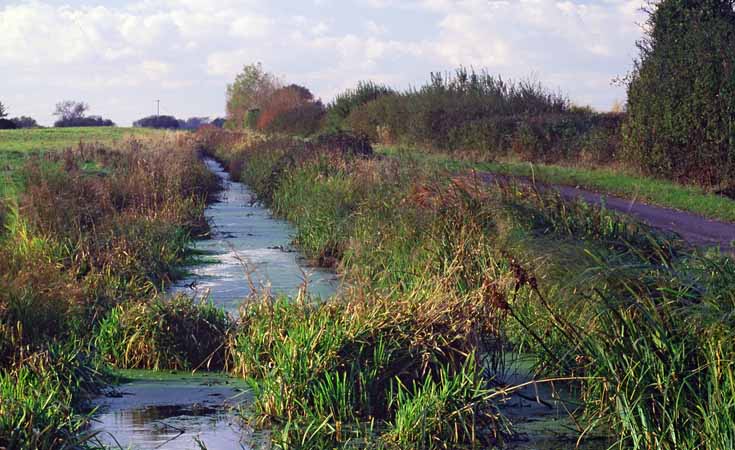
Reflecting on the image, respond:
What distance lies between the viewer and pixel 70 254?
11.9 metres

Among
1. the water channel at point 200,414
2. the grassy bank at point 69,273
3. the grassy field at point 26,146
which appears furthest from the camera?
the grassy field at point 26,146

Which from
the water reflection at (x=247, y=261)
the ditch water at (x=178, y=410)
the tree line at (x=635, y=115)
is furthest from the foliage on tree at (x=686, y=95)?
the ditch water at (x=178, y=410)

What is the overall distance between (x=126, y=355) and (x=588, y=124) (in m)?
21.4

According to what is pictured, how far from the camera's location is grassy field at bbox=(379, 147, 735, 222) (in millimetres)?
16891

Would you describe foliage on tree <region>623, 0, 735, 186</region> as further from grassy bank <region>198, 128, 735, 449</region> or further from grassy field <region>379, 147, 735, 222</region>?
grassy bank <region>198, 128, 735, 449</region>

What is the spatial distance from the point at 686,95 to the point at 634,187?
2.13 metres

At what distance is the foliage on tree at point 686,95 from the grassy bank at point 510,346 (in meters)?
10.6

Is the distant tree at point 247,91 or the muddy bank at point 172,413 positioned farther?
the distant tree at point 247,91

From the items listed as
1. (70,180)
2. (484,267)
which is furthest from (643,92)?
(484,267)

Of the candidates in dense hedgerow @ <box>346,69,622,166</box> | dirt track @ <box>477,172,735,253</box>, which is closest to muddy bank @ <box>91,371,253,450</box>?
dirt track @ <box>477,172,735,253</box>

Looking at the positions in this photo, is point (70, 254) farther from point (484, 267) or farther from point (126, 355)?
point (484, 267)

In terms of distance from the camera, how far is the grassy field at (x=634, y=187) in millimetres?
16891

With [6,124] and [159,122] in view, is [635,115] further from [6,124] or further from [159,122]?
[159,122]

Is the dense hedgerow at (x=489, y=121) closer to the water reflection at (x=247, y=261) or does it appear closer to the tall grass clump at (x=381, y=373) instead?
the water reflection at (x=247, y=261)
